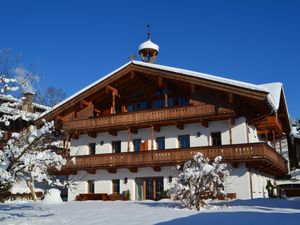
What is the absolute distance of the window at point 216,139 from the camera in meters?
25.5

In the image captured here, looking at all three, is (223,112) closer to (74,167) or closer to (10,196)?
(74,167)

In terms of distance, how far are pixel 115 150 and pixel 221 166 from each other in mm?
13890

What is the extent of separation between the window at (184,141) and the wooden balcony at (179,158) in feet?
6.04

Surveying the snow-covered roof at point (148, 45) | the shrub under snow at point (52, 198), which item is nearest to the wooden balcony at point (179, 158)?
the shrub under snow at point (52, 198)

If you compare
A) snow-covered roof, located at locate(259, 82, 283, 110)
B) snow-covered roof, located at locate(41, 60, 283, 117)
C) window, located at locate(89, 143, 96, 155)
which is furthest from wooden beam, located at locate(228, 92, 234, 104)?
window, located at locate(89, 143, 96, 155)

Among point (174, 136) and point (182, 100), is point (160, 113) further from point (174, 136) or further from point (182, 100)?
point (182, 100)

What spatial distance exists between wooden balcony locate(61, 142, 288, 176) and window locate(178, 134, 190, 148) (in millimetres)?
1840

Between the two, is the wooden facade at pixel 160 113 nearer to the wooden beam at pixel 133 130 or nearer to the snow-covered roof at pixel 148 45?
the wooden beam at pixel 133 130

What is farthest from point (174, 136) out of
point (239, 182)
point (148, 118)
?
point (239, 182)

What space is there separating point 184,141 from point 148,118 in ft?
9.76

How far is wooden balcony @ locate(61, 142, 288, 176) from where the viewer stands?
22.8m

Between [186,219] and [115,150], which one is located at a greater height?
[115,150]

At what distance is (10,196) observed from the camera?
88.8 ft

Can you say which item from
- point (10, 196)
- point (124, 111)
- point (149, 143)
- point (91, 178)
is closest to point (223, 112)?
point (149, 143)
